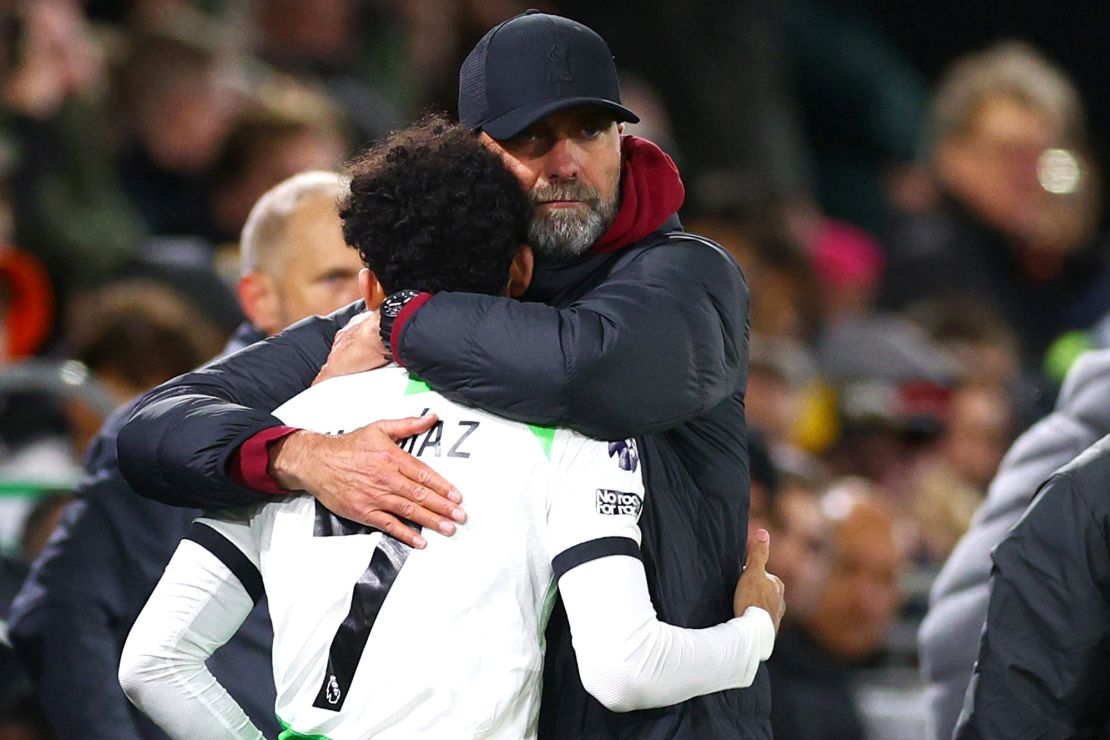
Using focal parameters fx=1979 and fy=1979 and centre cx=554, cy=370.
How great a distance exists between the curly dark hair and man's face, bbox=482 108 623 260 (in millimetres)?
130

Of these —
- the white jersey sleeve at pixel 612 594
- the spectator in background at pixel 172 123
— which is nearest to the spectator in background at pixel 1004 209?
the spectator in background at pixel 172 123

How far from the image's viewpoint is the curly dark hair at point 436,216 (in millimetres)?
2732

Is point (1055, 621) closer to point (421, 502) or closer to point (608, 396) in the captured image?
point (608, 396)

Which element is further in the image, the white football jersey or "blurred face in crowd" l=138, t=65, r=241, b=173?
"blurred face in crowd" l=138, t=65, r=241, b=173

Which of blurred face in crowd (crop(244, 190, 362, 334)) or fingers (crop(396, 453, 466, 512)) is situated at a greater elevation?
fingers (crop(396, 453, 466, 512))

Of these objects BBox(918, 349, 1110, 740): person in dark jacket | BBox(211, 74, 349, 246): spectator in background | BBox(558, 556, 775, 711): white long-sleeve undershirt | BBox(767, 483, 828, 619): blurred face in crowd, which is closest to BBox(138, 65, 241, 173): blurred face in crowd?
BBox(211, 74, 349, 246): spectator in background

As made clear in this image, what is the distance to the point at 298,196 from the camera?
4.15 m

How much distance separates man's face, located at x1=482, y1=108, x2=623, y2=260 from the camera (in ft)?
9.66

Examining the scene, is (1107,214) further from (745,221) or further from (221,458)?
(221,458)

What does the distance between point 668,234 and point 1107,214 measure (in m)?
8.13

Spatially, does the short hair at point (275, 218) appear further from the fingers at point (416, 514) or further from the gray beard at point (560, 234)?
the fingers at point (416, 514)

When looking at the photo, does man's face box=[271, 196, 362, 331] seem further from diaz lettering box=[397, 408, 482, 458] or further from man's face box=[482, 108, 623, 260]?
diaz lettering box=[397, 408, 482, 458]

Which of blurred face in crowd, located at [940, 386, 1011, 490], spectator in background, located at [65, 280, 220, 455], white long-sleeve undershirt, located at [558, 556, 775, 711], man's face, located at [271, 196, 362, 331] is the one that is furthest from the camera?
blurred face in crowd, located at [940, 386, 1011, 490]

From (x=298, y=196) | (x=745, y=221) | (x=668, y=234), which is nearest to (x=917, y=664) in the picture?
(x=745, y=221)
